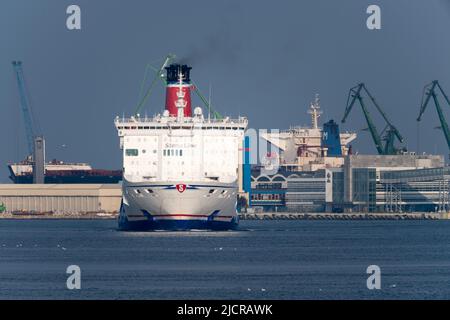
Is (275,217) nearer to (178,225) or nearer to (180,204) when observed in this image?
(178,225)

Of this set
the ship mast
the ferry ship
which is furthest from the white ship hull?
the ship mast

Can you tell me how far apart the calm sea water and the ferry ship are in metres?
1.49

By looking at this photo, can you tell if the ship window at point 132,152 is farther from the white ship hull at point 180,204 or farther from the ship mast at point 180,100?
the ship mast at point 180,100

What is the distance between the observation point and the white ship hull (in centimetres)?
11075

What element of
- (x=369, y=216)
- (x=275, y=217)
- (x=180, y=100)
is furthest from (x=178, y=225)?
(x=275, y=217)

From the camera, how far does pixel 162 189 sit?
364ft

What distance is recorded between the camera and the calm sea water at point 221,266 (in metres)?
63.2

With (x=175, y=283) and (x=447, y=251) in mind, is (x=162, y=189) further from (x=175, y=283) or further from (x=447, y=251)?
(x=175, y=283)

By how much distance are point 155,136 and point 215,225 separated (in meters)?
8.36

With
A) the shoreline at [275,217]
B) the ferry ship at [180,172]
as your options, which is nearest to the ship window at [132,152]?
the ferry ship at [180,172]

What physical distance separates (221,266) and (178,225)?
3427 centimetres

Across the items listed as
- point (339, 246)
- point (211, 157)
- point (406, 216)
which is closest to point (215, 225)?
point (211, 157)
